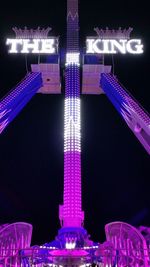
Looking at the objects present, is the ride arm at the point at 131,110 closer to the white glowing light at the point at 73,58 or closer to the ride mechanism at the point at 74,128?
the ride mechanism at the point at 74,128

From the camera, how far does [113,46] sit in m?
21.0

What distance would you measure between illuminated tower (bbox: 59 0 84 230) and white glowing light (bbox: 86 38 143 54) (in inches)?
38.2

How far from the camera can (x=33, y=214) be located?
81.3ft

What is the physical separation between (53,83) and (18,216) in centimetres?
900

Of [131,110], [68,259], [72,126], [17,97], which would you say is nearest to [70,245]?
[68,259]

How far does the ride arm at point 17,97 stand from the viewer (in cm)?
1786

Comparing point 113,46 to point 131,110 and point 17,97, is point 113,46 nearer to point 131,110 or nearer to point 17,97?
point 131,110

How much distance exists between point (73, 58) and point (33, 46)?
8.19 ft

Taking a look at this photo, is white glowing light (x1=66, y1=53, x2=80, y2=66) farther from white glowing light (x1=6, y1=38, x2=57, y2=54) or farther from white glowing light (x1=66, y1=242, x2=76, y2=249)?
white glowing light (x1=66, y1=242, x2=76, y2=249)

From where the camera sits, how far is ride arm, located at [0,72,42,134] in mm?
17859

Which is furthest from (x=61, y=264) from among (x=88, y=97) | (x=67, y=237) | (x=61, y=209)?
(x=88, y=97)

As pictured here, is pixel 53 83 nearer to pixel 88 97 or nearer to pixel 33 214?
pixel 88 97

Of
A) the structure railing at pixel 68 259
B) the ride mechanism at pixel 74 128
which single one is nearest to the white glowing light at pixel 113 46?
the ride mechanism at pixel 74 128

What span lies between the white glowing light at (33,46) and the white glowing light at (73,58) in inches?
35.2
